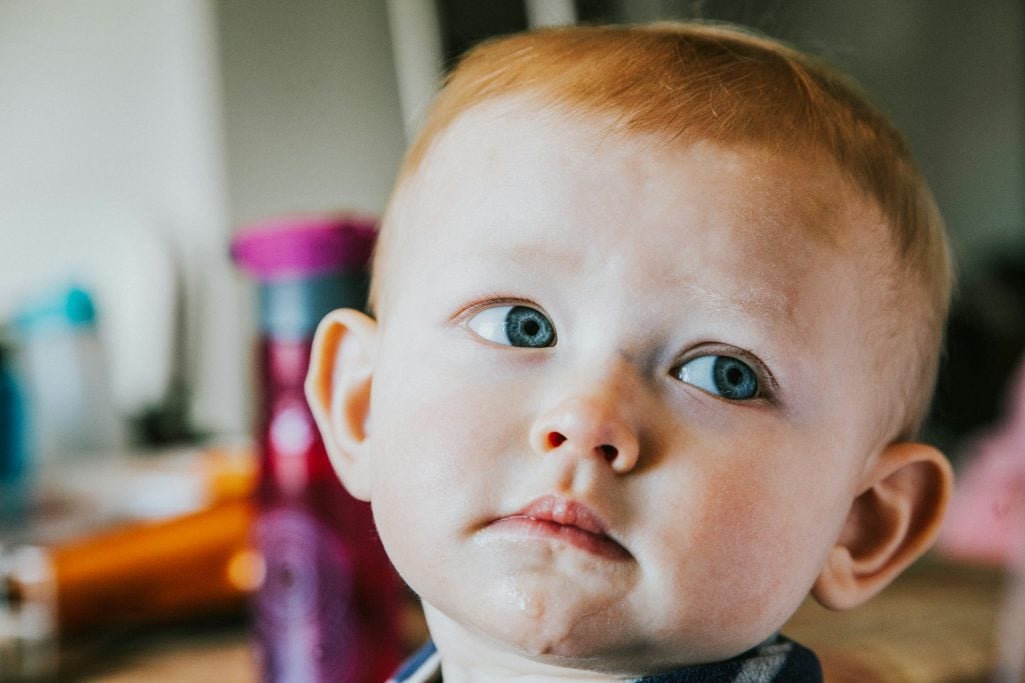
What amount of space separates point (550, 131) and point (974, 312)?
4.59 feet

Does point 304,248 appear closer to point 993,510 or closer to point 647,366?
point 647,366

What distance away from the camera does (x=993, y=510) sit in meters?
1.01

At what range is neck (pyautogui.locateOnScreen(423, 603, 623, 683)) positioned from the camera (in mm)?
352

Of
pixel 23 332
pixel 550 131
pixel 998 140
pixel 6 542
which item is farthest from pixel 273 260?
pixel 998 140

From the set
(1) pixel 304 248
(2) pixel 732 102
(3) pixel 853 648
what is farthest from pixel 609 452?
(3) pixel 853 648

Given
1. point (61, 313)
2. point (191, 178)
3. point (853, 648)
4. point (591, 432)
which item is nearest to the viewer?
point (591, 432)

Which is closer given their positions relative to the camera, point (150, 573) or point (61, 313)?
point (150, 573)

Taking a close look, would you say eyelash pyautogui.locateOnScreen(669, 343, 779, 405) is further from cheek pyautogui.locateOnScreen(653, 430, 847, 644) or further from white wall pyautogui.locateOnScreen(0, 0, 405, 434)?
white wall pyautogui.locateOnScreen(0, 0, 405, 434)

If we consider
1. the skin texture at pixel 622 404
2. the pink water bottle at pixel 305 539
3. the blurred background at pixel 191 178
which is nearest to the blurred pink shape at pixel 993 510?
the blurred background at pixel 191 178

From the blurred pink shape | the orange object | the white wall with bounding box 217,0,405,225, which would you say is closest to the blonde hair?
the white wall with bounding box 217,0,405,225

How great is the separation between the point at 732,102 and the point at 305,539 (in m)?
0.38

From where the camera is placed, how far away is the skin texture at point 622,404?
1.04ft

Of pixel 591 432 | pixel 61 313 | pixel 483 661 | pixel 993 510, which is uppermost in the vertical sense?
pixel 591 432

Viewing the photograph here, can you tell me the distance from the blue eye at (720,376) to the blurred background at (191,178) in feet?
1.42
